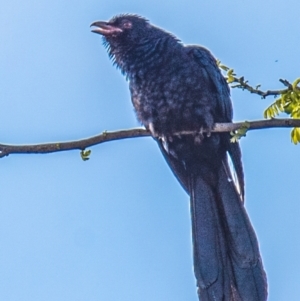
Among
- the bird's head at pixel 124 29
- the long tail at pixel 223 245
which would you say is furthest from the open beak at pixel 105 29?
the long tail at pixel 223 245

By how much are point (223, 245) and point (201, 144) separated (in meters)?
0.93

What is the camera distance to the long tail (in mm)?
5500

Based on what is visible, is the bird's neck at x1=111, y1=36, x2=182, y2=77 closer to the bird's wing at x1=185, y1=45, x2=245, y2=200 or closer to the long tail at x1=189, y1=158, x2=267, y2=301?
the bird's wing at x1=185, y1=45, x2=245, y2=200

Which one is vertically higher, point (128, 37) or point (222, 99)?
point (128, 37)

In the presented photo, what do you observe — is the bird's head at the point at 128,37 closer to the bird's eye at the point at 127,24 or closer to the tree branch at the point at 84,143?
the bird's eye at the point at 127,24

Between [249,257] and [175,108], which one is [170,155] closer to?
[175,108]

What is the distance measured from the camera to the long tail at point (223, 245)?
18.0 ft

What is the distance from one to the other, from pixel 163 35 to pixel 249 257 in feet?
7.79

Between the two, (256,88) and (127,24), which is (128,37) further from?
(256,88)

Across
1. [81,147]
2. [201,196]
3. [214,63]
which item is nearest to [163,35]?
[214,63]

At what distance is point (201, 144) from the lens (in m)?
6.15

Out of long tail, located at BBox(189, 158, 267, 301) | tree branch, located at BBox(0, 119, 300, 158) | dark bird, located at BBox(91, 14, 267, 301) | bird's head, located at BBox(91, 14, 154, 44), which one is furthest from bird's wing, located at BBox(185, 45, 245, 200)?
tree branch, located at BBox(0, 119, 300, 158)

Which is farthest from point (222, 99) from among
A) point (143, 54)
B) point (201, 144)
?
point (143, 54)

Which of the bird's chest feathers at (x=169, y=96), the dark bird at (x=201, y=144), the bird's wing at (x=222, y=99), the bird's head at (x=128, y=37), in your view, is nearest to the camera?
the dark bird at (x=201, y=144)
